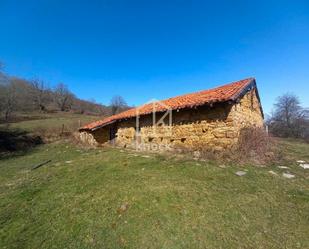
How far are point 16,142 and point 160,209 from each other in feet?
62.8

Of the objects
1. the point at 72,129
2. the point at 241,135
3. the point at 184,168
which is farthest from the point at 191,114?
the point at 72,129

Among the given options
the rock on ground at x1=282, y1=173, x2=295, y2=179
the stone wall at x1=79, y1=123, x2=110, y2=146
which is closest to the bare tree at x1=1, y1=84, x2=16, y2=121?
the stone wall at x1=79, y1=123, x2=110, y2=146

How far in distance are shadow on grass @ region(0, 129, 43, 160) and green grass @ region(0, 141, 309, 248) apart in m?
10.2

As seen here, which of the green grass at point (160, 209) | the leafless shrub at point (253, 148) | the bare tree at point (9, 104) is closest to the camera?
the green grass at point (160, 209)

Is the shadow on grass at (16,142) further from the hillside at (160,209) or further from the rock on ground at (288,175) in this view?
the rock on ground at (288,175)

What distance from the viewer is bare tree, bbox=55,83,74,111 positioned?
172 feet

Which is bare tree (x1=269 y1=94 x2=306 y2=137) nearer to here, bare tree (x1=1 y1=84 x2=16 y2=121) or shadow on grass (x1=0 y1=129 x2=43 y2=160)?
shadow on grass (x1=0 y1=129 x2=43 y2=160)

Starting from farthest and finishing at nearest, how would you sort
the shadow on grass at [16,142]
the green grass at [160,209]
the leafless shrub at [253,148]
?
the shadow on grass at [16,142] → the leafless shrub at [253,148] → the green grass at [160,209]

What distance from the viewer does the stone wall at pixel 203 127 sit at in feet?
32.6

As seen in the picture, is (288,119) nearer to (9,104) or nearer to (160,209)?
(160,209)

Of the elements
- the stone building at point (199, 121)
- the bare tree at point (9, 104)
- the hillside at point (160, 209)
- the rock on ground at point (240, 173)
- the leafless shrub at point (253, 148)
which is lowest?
the hillside at point (160, 209)

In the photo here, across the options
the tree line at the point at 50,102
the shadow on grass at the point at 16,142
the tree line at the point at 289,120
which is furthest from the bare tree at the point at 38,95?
the tree line at the point at 289,120

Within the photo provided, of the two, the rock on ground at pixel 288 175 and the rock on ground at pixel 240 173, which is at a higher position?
the rock on ground at pixel 240 173

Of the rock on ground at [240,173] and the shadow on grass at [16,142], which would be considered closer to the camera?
the rock on ground at [240,173]
